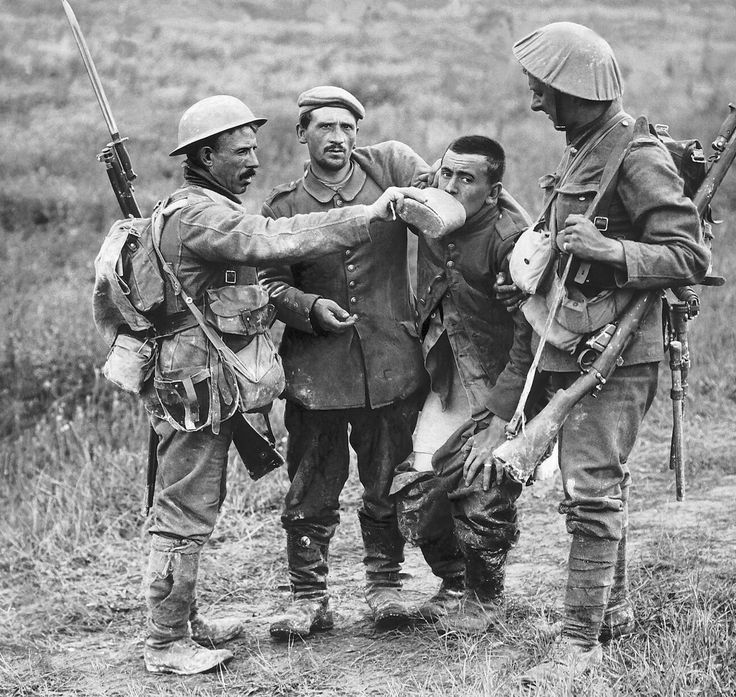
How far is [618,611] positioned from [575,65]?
230 centimetres

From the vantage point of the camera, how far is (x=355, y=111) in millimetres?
4676

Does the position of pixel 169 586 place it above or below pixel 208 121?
below

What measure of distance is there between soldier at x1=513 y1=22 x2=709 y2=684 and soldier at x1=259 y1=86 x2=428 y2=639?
888 millimetres

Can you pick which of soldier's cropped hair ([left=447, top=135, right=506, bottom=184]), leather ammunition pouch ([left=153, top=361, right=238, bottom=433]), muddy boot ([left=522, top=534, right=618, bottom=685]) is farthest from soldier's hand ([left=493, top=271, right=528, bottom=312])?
leather ammunition pouch ([left=153, top=361, right=238, bottom=433])

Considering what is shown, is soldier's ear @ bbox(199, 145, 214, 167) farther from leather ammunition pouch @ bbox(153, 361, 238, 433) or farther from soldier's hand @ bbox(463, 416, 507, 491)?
soldier's hand @ bbox(463, 416, 507, 491)

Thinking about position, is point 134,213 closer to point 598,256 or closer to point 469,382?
point 469,382

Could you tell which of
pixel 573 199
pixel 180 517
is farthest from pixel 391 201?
pixel 180 517

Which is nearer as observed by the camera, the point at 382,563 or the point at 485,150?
the point at 485,150

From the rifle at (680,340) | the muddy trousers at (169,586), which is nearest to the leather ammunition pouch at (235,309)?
the muddy trousers at (169,586)

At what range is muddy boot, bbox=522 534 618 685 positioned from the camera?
4.01 m

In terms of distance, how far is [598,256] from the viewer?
3.78m

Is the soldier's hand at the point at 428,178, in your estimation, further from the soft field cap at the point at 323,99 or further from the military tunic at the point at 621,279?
the military tunic at the point at 621,279

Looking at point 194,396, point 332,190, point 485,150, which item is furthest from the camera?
point 332,190

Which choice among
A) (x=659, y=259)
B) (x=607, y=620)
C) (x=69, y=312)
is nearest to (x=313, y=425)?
(x=607, y=620)
